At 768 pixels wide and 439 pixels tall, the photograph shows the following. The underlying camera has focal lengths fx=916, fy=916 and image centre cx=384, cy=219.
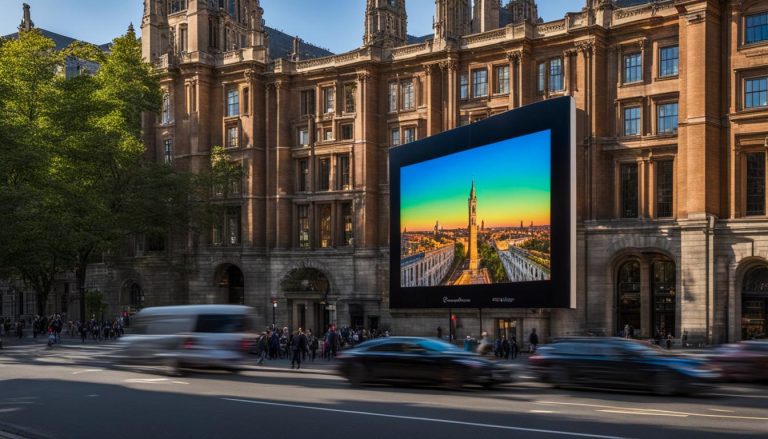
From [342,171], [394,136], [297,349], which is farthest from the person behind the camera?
[342,171]

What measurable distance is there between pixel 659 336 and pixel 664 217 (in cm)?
699

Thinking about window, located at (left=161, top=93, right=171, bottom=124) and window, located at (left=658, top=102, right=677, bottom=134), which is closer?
window, located at (left=658, top=102, right=677, bottom=134)

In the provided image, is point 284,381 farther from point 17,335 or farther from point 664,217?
point 17,335

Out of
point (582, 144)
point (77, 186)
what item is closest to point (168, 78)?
point (77, 186)

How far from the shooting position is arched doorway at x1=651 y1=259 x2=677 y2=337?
172 ft

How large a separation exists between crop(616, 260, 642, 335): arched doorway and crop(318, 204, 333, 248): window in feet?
71.1

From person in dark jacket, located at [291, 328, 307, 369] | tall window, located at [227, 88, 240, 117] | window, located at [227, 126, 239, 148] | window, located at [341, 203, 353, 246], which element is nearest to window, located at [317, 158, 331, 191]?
window, located at [341, 203, 353, 246]

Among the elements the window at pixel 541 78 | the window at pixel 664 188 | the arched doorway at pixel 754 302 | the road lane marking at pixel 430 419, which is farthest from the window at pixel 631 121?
the road lane marking at pixel 430 419

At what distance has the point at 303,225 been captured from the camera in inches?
2653

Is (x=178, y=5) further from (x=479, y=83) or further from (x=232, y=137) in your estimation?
(x=479, y=83)

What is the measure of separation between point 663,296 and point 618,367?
30.9 m

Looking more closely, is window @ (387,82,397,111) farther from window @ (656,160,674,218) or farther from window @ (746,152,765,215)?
window @ (746,152,765,215)

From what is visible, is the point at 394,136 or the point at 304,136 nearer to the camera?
the point at 394,136

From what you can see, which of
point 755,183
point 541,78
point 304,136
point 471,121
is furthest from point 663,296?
point 304,136
